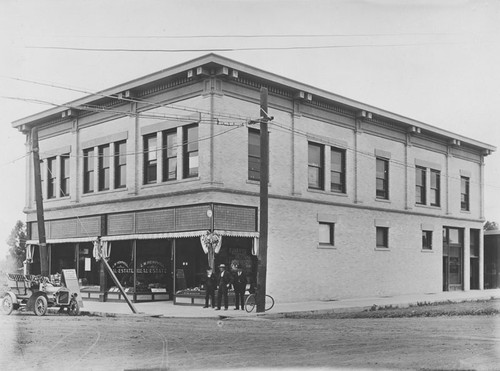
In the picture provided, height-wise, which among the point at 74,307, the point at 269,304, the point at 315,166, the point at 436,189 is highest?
the point at 315,166

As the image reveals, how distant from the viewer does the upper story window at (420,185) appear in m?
34.5

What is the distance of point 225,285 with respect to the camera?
72.1 feet

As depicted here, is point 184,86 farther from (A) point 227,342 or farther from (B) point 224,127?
(A) point 227,342

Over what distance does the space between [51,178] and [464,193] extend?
944 inches

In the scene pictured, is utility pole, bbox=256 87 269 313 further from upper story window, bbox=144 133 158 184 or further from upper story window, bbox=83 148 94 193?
upper story window, bbox=83 148 94 193

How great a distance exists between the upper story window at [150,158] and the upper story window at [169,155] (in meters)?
0.74

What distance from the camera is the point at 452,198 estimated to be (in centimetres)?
3656

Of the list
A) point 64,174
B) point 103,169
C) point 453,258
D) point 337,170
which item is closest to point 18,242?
point 64,174

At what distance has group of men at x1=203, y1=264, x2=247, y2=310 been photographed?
21.9 m

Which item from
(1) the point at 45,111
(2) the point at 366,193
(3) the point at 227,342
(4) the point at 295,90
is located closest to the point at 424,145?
(2) the point at 366,193

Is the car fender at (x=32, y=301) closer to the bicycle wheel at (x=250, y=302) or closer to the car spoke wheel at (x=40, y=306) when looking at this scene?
the car spoke wheel at (x=40, y=306)

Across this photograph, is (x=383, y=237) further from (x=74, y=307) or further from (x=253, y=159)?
(x=74, y=307)

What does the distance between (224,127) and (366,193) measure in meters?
10.0

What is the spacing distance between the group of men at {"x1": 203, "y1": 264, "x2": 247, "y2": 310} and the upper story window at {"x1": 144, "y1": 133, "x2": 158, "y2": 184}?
570cm
